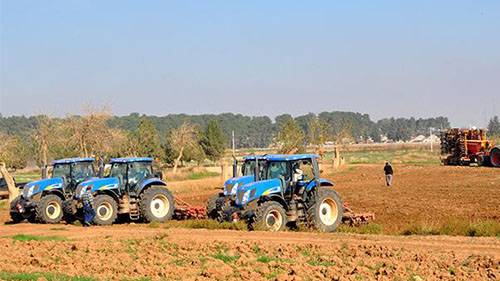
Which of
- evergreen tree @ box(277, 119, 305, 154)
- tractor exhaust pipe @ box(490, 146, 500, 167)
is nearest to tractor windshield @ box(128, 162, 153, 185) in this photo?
tractor exhaust pipe @ box(490, 146, 500, 167)

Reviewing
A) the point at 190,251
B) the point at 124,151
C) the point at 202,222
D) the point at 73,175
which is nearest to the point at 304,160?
the point at 202,222

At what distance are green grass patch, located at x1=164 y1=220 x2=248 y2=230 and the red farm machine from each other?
31372mm

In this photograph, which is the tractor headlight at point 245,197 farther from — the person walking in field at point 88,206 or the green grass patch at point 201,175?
the green grass patch at point 201,175

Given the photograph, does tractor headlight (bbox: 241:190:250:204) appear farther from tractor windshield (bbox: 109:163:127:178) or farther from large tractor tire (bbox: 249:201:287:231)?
tractor windshield (bbox: 109:163:127:178)

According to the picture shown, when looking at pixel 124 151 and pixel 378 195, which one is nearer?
pixel 378 195

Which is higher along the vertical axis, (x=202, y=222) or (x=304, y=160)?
(x=304, y=160)

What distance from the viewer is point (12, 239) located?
19391 mm

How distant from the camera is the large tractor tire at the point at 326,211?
19.8 meters

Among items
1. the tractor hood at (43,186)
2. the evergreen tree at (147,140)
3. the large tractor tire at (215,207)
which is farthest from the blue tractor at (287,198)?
the evergreen tree at (147,140)

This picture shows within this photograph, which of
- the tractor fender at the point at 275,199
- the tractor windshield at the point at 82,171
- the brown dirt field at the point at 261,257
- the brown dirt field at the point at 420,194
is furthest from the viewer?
the tractor windshield at the point at 82,171

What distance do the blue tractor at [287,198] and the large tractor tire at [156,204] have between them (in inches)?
156

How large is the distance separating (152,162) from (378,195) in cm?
1215

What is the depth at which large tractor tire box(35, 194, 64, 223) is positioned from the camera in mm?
25359

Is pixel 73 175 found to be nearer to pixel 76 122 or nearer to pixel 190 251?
pixel 190 251
